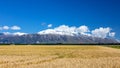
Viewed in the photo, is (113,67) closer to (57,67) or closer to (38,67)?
(57,67)

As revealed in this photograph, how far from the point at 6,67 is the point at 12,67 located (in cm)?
63

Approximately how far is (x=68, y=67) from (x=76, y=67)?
753 mm

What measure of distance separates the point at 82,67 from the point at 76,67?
0.54 metres

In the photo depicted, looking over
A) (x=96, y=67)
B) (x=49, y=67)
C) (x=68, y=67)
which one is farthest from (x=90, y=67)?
(x=49, y=67)

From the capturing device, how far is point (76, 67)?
2362 cm

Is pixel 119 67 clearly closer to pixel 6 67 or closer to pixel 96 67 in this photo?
pixel 96 67

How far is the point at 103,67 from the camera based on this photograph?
23469mm

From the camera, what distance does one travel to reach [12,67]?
23375 millimetres

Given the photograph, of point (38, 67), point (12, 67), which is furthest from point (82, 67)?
point (12, 67)

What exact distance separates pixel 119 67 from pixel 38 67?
24.1 ft

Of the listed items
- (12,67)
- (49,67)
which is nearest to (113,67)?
(49,67)

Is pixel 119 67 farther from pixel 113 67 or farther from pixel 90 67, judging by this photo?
pixel 90 67

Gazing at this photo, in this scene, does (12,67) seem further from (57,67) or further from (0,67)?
(57,67)

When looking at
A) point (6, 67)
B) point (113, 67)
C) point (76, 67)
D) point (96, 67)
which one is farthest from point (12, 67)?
point (113, 67)
